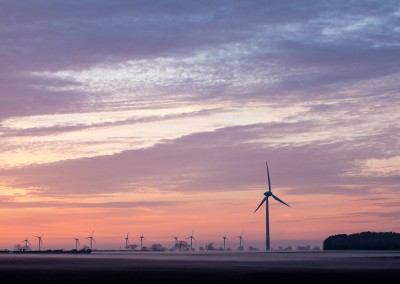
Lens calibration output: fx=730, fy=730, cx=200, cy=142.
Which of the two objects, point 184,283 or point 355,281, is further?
point 355,281

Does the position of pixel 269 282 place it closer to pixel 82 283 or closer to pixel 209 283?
pixel 209 283

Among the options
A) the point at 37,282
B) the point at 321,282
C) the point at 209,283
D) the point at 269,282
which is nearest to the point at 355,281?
the point at 321,282

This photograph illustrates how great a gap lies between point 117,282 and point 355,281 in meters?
22.6

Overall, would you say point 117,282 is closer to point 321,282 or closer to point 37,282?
point 37,282

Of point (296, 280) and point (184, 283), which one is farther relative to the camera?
point (296, 280)

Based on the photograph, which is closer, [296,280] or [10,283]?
[10,283]

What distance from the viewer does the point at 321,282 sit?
223ft

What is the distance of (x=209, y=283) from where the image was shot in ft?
216

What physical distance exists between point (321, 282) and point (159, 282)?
592 inches

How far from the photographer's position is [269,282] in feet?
221

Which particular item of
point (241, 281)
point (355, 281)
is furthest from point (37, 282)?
point (355, 281)

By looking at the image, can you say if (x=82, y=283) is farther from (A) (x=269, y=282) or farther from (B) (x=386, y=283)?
(B) (x=386, y=283)

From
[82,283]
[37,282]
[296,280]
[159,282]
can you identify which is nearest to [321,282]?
[296,280]

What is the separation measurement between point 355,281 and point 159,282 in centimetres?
1872
